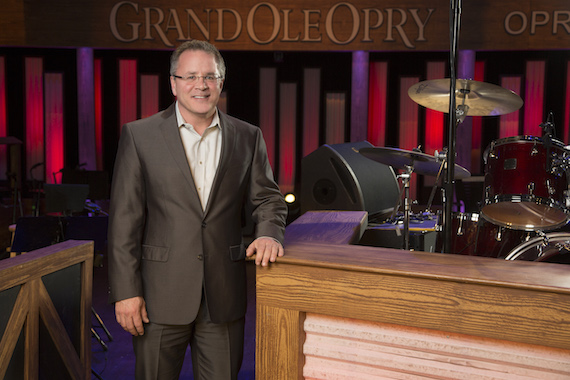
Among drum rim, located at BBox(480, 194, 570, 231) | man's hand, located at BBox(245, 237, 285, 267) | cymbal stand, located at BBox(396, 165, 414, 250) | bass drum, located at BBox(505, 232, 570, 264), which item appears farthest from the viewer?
drum rim, located at BBox(480, 194, 570, 231)

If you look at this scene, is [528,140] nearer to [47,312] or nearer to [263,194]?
[263,194]

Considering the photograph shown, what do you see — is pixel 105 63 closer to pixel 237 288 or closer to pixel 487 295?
pixel 237 288

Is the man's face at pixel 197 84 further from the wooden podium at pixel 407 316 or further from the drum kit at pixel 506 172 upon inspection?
the drum kit at pixel 506 172

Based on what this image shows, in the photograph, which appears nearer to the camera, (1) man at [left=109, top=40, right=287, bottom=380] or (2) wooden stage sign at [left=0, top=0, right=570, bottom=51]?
(1) man at [left=109, top=40, right=287, bottom=380]

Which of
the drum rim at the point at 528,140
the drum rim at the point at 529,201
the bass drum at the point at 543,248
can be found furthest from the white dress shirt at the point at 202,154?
the drum rim at the point at 528,140

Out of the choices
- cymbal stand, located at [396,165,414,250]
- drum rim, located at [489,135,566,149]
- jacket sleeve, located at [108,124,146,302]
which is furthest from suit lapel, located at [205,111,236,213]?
drum rim, located at [489,135,566,149]

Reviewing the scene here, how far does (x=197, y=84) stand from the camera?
1824 millimetres

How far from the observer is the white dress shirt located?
6.19ft

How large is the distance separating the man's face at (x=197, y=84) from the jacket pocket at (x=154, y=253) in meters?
0.49

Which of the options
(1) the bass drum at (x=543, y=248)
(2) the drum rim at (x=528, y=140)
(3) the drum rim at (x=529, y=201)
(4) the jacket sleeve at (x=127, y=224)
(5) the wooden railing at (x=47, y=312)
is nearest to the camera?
(4) the jacket sleeve at (x=127, y=224)

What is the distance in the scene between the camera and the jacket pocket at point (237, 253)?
190 centimetres

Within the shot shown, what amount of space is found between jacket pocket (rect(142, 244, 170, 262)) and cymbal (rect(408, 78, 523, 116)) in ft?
6.35

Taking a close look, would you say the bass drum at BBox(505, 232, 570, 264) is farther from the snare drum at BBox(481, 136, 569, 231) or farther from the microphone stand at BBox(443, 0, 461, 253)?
the microphone stand at BBox(443, 0, 461, 253)

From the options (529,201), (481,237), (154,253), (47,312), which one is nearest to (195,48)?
(154,253)
